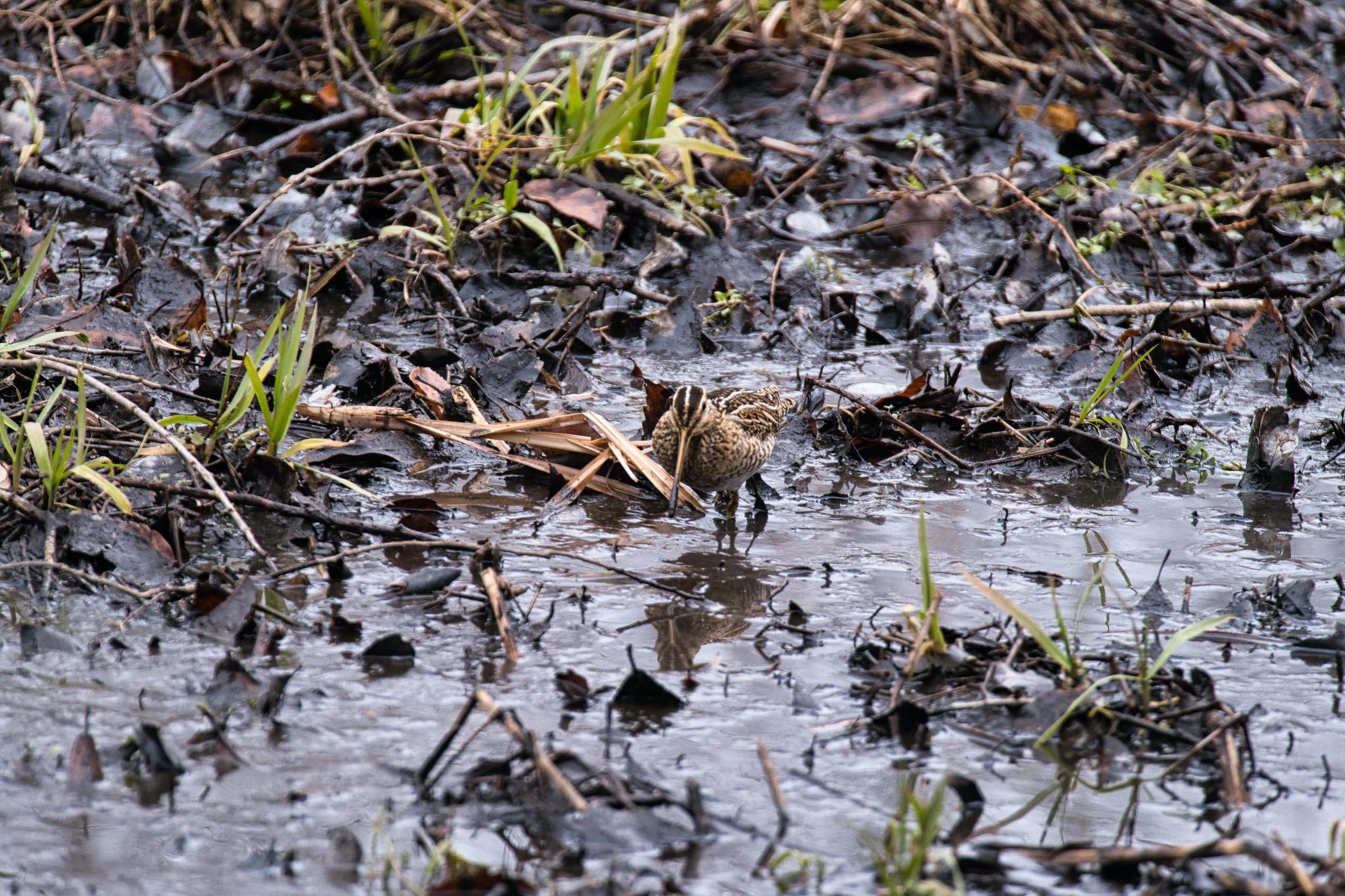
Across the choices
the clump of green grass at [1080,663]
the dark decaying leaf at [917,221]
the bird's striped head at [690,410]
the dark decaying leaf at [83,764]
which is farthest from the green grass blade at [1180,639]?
the dark decaying leaf at [917,221]

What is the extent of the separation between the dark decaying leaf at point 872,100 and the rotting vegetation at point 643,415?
54 millimetres

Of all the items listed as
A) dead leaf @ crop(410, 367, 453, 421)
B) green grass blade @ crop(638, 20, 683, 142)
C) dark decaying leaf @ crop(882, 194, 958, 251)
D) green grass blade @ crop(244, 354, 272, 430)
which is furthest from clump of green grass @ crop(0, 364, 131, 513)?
dark decaying leaf @ crop(882, 194, 958, 251)

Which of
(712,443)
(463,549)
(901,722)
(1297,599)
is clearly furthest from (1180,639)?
(463,549)

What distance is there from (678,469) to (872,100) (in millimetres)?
5848

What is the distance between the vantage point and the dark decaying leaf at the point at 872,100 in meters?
10.4

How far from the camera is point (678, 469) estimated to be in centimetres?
554

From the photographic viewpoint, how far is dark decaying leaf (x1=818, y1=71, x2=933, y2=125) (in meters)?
10.4

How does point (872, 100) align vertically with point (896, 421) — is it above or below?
above

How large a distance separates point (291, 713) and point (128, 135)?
22.6ft

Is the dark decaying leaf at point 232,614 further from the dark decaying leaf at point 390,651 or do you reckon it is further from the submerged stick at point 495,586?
the submerged stick at point 495,586

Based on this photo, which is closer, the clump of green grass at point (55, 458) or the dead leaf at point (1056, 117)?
the clump of green grass at point (55, 458)

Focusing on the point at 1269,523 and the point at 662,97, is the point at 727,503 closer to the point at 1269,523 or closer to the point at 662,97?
the point at 1269,523

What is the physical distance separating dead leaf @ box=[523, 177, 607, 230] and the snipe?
2480 mm

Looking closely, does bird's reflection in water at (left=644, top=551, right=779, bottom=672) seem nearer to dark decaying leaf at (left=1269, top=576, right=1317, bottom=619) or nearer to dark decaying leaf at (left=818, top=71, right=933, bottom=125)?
dark decaying leaf at (left=1269, top=576, right=1317, bottom=619)
